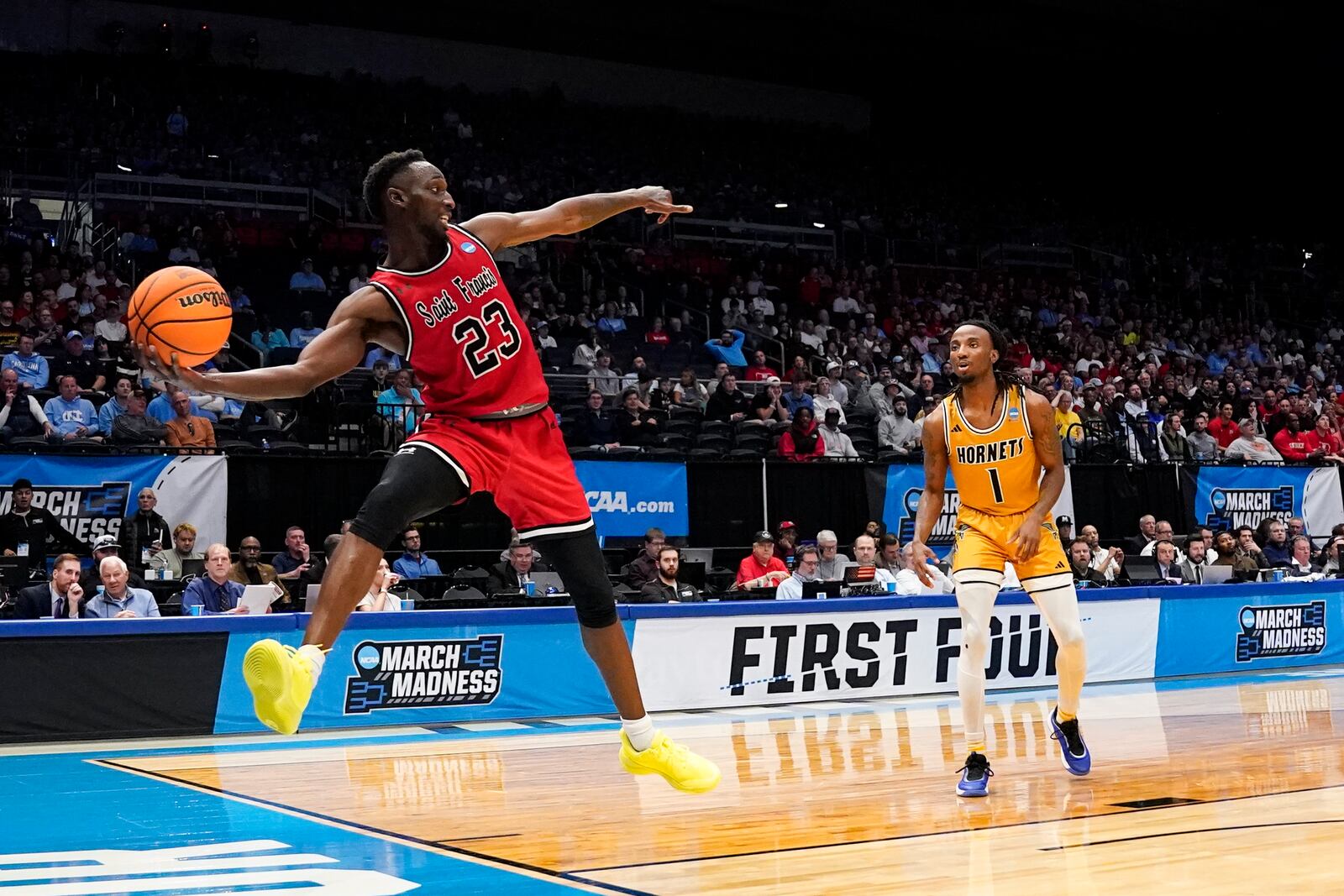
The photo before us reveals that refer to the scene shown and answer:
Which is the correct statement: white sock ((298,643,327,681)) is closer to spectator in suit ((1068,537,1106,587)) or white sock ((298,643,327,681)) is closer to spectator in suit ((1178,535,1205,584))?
spectator in suit ((1068,537,1106,587))

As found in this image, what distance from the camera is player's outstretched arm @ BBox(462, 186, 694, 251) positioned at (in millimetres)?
5215

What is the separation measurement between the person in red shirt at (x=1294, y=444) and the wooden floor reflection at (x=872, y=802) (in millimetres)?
10988

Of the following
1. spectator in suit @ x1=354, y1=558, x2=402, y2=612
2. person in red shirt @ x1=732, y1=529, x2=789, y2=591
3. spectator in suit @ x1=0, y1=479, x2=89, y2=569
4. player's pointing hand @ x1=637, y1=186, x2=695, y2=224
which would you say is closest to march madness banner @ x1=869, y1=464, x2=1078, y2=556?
person in red shirt @ x1=732, y1=529, x2=789, y2=591

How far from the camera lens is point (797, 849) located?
5.32 m

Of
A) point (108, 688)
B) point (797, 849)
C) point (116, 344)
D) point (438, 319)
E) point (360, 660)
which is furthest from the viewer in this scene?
point (116, 344)

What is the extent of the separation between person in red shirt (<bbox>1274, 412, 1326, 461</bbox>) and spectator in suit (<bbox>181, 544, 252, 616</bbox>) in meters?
15.5

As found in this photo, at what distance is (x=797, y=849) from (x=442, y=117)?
24546mm

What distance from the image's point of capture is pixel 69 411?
14445mm

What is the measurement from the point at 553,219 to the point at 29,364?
1237 centimetres

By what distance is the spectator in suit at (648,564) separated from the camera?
Answer: 13.4 m

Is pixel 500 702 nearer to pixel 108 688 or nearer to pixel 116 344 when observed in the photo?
pixel 108 688

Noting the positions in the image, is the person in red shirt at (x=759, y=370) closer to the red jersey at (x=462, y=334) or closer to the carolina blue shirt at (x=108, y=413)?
the carolina blue shirt at (x=108, y=413)

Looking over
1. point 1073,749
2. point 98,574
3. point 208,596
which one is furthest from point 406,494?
point 98,574

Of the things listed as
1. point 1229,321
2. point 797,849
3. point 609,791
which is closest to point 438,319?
point 797,849
